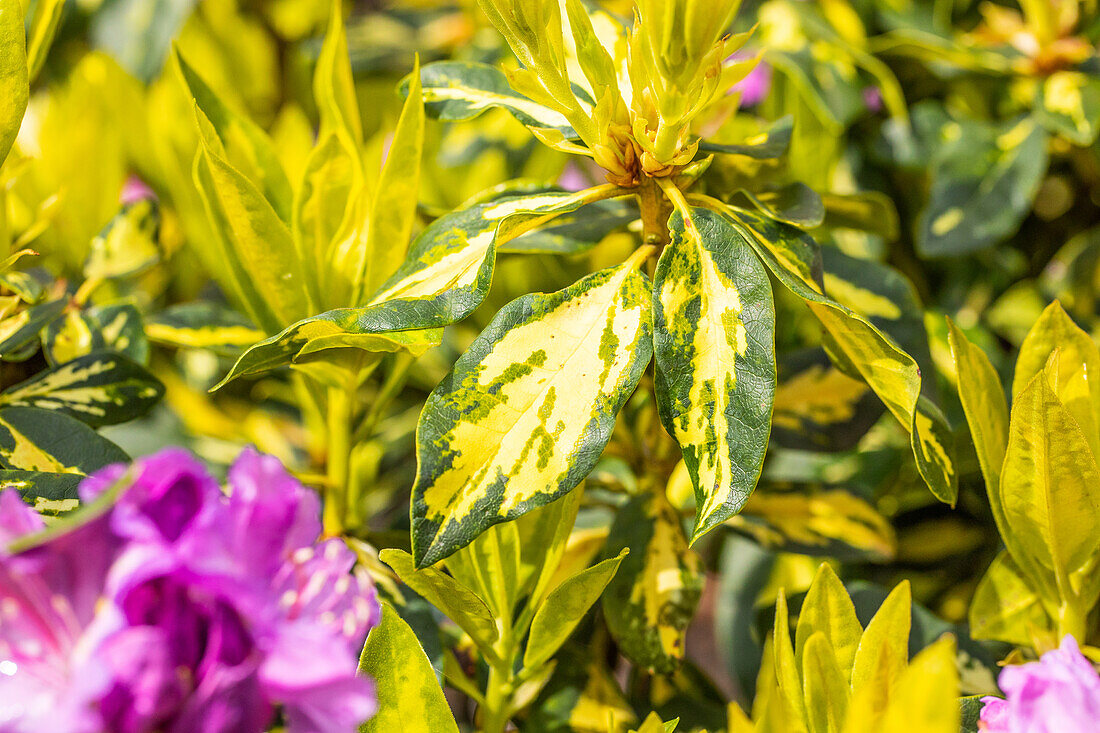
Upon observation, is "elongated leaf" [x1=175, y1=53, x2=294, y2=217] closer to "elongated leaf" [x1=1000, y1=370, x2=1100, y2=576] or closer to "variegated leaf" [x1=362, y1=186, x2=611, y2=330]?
"variegated leaf" [x1=362, y1=186, x2=611, y2=330]

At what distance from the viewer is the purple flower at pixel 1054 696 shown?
366 millimetres

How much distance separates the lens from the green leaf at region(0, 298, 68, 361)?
1.83ft

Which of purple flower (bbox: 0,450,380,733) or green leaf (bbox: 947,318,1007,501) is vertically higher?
purple flower (bbox: 0,450,380,733)

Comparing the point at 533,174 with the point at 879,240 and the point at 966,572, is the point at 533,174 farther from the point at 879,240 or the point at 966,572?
the point at 966,572

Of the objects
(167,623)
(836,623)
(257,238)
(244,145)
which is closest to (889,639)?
(836,623)

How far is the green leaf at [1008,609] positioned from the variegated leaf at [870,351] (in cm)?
14

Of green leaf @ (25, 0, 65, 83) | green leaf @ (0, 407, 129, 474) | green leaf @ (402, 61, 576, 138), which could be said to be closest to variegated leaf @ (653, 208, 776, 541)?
green leaf @ (402, 61, 576, 138)

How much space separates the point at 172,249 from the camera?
88cm

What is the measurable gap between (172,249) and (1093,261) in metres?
1.01

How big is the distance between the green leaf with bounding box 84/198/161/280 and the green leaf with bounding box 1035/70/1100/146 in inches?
35.7

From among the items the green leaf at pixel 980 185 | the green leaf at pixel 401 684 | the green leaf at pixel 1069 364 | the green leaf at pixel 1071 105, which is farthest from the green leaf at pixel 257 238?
the green leaf at pixel 1071 105

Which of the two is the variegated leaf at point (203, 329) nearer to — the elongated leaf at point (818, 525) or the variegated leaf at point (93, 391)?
the variegated leaf at point (93, 391)

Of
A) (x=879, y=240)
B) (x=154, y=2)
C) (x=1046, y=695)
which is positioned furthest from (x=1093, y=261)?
(x=154, y=2)

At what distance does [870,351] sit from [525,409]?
0.22m
